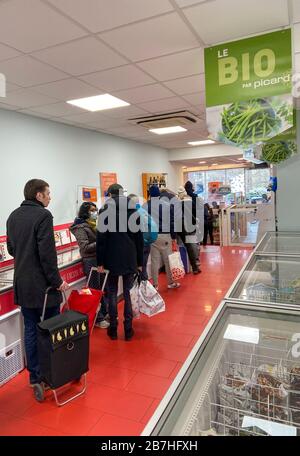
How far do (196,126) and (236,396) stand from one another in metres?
6.38

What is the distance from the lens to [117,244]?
11.6ft

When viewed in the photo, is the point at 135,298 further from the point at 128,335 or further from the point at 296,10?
the point at 296,10

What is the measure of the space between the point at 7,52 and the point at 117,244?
2084 mm

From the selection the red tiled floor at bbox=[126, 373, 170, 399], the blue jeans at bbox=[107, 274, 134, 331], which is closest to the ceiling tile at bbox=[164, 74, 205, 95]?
the blue jeans at bbox=[107, 274, 134, 331]

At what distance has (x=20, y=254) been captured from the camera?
8.73ft

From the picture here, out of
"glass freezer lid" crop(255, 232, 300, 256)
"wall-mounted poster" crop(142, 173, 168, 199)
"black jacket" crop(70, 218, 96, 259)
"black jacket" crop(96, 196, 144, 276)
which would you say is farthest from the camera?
"wall-mounted poster" crop(142, 173, 168, 199)

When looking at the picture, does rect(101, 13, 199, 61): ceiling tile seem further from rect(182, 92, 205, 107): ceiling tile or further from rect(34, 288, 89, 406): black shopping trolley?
rect(34, 288, 89, 406): black shopping trolley

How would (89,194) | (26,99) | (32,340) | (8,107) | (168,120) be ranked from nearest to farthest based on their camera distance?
(32,340), (26,99), (8,107), (168,120), (89,194)

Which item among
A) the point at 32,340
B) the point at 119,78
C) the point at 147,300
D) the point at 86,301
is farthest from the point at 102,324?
the point at 119,78

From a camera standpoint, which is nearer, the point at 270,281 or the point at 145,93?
the point at 270,281

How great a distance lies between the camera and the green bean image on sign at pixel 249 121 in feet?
9.32

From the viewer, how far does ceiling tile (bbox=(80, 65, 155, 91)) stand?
365 centimetres

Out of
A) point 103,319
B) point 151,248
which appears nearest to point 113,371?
point 103,319

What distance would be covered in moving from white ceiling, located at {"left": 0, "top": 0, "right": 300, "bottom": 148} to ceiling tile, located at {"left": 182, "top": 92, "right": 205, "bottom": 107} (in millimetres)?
29
